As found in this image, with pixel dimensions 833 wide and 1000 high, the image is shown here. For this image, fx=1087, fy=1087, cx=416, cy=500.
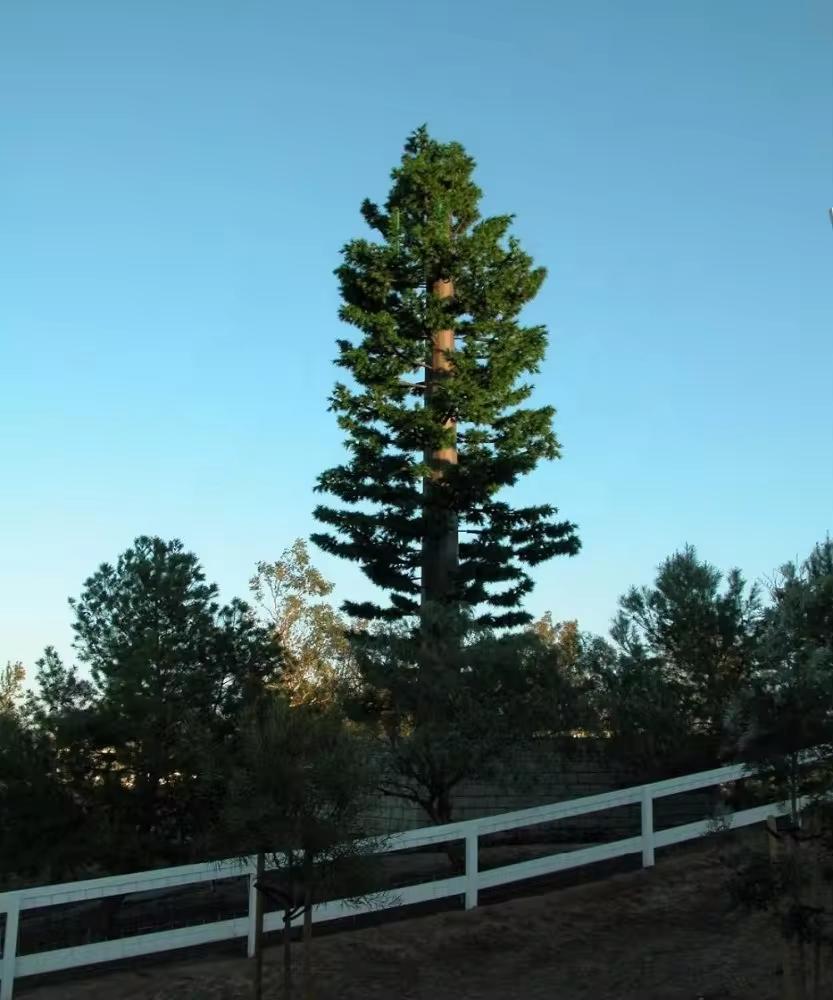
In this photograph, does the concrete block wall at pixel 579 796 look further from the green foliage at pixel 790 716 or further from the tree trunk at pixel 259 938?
the tree trunk at pixel 259 938

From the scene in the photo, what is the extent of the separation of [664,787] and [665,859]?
146 cm

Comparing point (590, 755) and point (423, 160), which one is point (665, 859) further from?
point (423, 160)

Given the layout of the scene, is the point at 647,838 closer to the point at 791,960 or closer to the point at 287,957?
the point at 791,960

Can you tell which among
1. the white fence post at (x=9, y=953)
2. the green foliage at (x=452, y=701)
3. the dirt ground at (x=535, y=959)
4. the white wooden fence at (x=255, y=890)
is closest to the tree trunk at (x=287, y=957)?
the white wooden fence at (x=255, y=890)

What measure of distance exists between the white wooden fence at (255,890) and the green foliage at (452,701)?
88.8 inches

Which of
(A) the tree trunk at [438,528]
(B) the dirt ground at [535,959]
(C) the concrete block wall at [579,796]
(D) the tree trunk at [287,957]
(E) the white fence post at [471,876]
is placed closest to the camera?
(D) the tree trunk at [287,957]

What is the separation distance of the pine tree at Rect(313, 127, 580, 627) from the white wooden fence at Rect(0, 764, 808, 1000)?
12.5 metres

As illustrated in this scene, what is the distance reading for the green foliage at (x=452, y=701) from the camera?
1723 cm

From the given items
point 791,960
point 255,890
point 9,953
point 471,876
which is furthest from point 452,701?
point 791,960

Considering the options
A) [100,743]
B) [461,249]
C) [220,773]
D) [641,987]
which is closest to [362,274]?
[461,249]

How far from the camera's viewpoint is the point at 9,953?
40.3 ft

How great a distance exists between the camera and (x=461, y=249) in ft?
99.0

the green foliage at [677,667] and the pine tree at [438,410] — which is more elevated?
the pine tree at [438,410]

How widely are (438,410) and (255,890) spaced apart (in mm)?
17834
